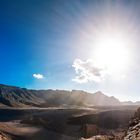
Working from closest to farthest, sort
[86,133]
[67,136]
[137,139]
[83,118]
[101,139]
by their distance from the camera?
[137,139], [101,139], [86,133], [67,136], [83,118]

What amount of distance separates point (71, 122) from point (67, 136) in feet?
62.7

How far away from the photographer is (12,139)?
4462 cm

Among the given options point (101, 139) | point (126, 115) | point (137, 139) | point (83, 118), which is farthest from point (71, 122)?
point (137, 139)

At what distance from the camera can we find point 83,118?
73250 mm

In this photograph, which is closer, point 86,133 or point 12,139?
point 12,139

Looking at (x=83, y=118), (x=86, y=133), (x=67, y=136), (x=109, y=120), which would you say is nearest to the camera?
(x=86, y=133)

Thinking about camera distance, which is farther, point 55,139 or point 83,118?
point 83,118

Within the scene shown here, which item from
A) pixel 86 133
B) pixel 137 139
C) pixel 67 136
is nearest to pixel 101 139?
pixel 137 139

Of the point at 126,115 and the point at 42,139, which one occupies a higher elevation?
the point at 126,115

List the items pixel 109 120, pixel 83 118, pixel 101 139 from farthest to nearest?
pixel 83 118
pixel 109 120
pixel 101 139

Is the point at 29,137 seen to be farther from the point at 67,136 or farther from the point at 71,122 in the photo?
the point at 71,122

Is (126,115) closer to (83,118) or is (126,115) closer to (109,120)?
(109,120)

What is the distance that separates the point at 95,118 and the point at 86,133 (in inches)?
966

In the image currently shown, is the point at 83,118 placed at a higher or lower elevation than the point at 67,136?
higher
